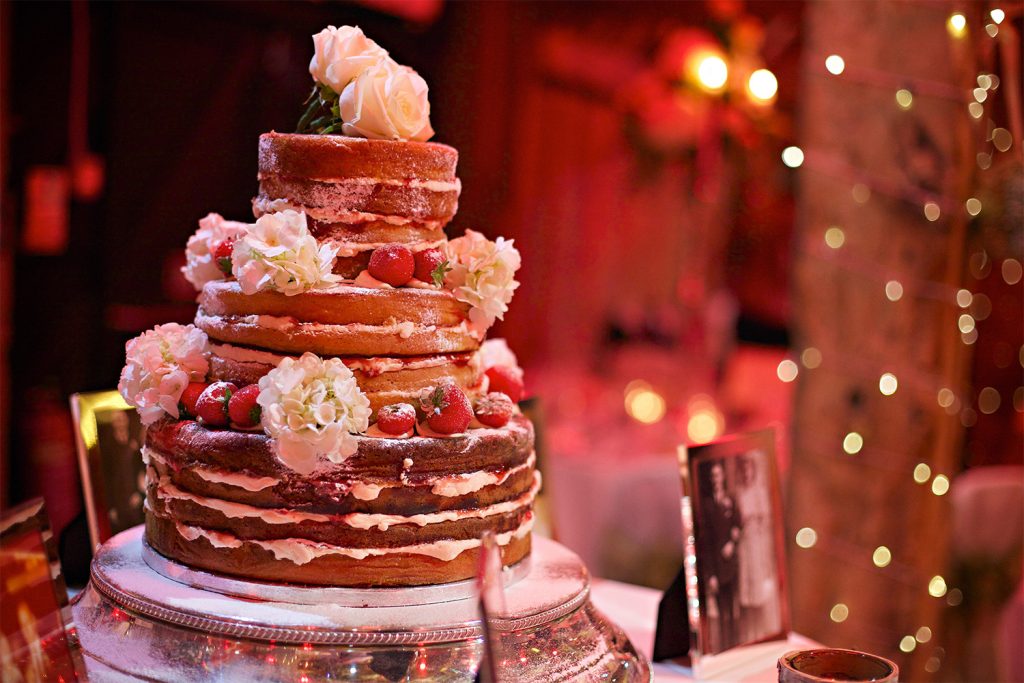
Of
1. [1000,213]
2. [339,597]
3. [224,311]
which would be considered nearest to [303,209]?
[224,311]

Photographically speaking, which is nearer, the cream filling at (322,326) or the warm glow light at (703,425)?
the cream filling at (322,326)

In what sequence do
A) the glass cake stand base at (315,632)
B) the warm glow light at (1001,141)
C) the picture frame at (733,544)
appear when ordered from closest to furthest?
the glass cake stand base at (315,632), the picture frame at (733,544), the warm glow light at (1001,141)

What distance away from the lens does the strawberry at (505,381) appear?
91.2 inches

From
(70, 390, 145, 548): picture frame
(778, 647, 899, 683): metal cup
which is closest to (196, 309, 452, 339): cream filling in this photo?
(70, 390, 145, 548): picture frame

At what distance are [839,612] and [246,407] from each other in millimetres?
2458

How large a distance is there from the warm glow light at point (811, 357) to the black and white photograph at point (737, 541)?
3.85 ft

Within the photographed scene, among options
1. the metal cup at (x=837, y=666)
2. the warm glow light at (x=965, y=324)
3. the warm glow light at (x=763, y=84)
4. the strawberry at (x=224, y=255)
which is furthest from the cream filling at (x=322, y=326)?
the warm glow light at (x=763, y=84)

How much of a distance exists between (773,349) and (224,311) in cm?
605

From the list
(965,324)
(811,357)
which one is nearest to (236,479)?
(811,357)

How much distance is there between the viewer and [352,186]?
2084 mm

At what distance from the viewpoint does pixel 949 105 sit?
3.49 meters

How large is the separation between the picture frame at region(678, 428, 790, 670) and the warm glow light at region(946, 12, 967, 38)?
1459 mm

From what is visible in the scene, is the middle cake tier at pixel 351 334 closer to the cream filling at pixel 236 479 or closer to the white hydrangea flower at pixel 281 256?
the white hydrangea flower at pixel 281 256

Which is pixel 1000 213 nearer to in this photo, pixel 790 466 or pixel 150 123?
pixel 790 466
